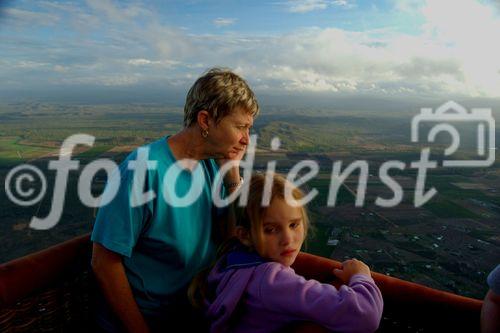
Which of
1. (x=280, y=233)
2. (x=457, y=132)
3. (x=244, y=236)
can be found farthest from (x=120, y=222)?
(x=457, y=132)

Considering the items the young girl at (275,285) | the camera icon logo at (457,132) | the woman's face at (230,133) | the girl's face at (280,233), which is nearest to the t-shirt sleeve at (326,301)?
the young girl at (275,285)

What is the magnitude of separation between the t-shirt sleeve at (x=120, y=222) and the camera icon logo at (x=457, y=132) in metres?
50.0

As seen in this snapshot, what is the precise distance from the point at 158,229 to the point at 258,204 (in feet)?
1.42

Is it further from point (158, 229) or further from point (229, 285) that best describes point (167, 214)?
point (229, 285)

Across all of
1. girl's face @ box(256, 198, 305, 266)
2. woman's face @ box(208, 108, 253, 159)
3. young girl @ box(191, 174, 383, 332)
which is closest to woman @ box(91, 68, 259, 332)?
woman's face @ box(208, 108, 253, 159)

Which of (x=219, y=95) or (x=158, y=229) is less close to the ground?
(x=219, y=95)

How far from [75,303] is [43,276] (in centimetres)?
27

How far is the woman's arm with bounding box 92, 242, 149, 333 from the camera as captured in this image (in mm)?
1575

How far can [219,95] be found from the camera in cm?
179

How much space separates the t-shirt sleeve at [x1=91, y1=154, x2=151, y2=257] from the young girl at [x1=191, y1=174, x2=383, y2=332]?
1.13 feet

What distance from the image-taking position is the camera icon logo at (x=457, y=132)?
4828cm

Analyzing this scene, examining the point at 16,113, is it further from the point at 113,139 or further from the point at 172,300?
the point at 172,300

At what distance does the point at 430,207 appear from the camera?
103 feet

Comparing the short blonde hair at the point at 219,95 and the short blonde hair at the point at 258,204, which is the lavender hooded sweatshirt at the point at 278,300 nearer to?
the short blonde hair at the point at 258,204
